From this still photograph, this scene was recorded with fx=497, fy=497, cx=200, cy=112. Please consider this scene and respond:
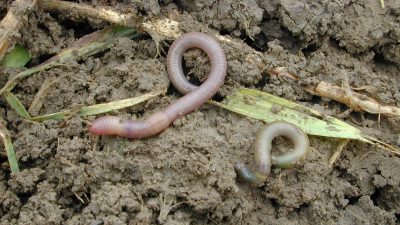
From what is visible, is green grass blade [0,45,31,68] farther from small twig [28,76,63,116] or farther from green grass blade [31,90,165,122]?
green grass blade [31,90,165,122]

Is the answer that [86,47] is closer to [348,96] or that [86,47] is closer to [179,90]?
[179,90]

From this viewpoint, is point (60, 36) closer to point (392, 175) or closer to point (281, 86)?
point (281, 86)

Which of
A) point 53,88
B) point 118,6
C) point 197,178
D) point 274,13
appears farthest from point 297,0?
point 53,88

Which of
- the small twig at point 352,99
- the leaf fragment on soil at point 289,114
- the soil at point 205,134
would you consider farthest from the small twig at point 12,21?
the small twig at point 352,99

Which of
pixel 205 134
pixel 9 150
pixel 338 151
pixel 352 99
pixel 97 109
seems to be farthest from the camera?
pixel 352 99

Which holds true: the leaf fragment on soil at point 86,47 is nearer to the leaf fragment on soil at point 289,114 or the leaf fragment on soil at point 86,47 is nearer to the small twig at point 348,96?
the leaf fragment on soil at point 289,114

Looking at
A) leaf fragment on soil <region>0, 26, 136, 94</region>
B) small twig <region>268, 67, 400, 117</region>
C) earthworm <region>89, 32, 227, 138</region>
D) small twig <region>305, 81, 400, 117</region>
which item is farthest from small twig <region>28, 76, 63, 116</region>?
small twig <region>305, 81, 400, 117</region>

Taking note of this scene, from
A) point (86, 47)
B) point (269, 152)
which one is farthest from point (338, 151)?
point (86, 47)
